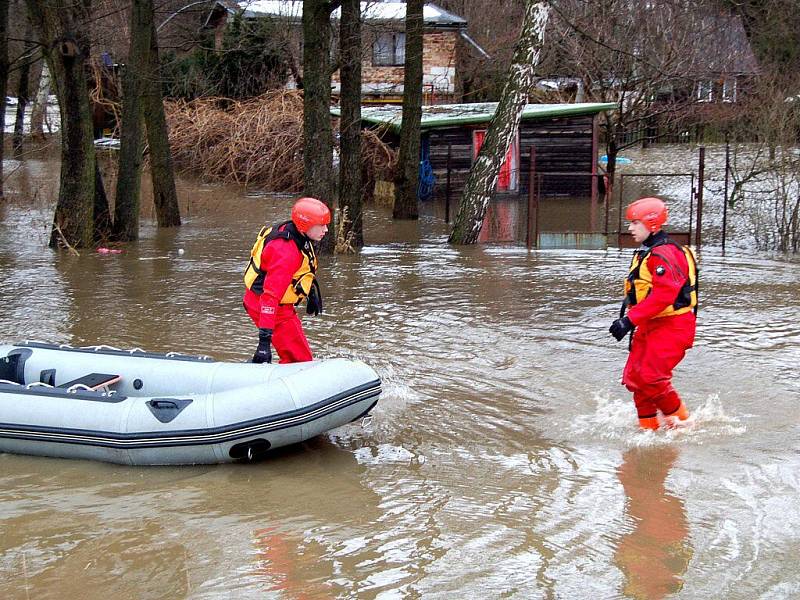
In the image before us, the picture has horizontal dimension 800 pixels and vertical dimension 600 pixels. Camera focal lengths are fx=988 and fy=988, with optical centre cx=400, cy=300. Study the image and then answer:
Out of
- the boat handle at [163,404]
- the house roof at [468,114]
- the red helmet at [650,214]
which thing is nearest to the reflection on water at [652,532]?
the red helmet at [650,214]

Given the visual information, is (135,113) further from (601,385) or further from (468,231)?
(601,385)

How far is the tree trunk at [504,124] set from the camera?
49.8 feet

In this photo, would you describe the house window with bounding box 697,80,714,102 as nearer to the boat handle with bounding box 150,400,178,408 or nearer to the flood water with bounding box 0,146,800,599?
the flood water with bounding box 0,146,800,599

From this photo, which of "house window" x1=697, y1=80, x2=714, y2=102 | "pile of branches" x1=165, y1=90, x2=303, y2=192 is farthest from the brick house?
"house window" x1=697, y1=80, x2=714, y2=102

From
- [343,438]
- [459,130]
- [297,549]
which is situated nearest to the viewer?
[297,549]

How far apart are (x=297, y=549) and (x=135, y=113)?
1275cm

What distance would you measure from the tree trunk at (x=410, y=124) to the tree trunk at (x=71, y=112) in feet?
21.7

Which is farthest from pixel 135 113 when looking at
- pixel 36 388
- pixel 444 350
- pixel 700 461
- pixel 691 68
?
pixel 691 68

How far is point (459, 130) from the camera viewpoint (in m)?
25.0

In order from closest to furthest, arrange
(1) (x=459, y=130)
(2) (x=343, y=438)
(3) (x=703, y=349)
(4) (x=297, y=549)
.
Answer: (4) (x=297, y=549)
(2) (x=343, y=438)
(3) (x=703, y=349)
(1) (x=459, y=130)

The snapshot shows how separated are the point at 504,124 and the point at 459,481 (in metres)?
10.7

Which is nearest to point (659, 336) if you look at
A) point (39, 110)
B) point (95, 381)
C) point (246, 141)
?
point (95, 381)

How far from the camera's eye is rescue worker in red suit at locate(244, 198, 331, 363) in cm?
650

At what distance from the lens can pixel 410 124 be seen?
66.1ft
